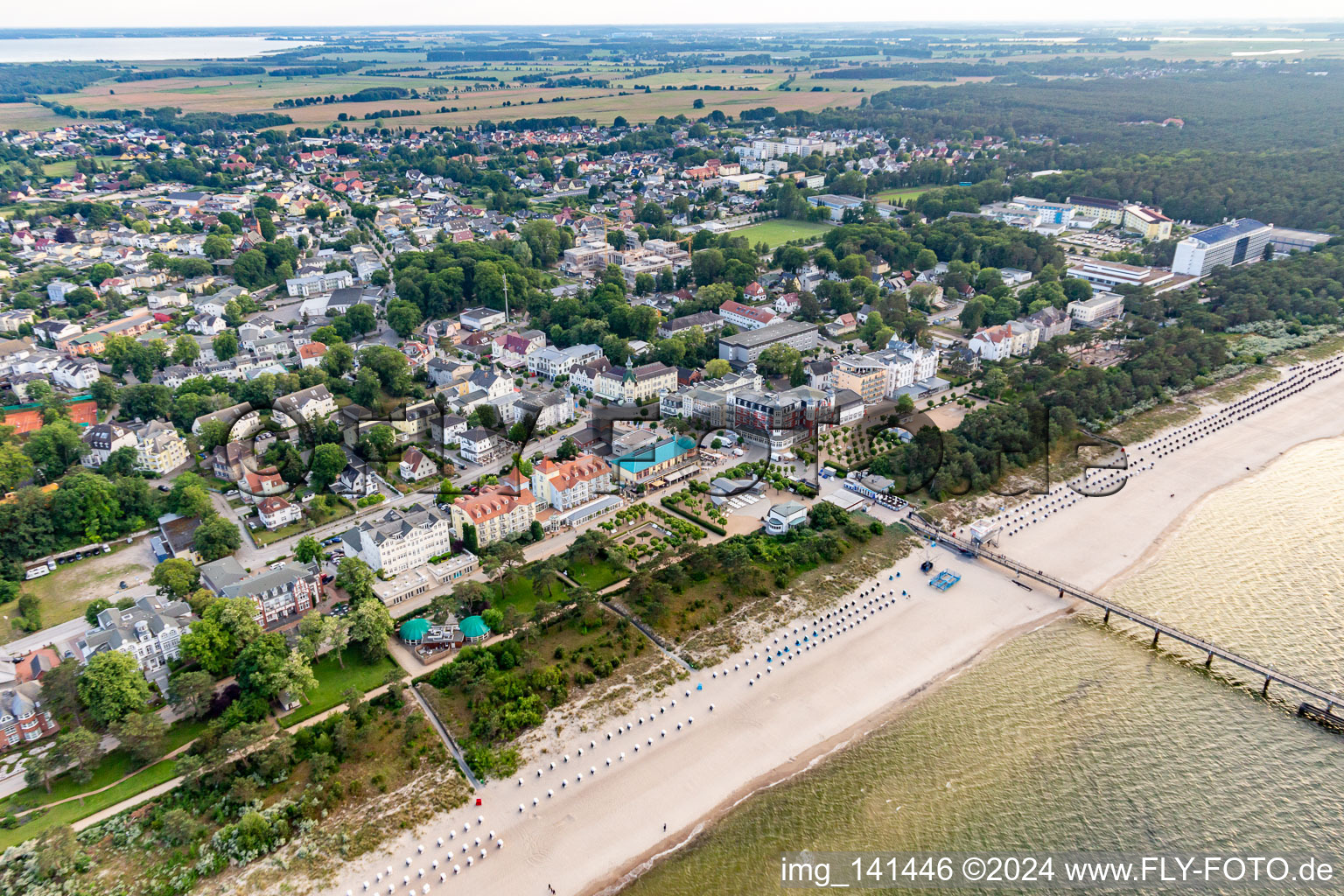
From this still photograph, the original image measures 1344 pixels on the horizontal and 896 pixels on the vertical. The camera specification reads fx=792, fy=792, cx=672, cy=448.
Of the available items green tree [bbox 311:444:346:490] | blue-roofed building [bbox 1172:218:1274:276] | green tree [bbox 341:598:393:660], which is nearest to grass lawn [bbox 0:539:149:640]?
green tree [bbox 311:444:346:490]

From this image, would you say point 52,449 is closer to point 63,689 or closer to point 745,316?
point 63,689

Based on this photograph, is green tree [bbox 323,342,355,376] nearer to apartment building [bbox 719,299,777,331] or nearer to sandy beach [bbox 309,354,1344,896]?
apartment building [bbox 719,299,777,331]

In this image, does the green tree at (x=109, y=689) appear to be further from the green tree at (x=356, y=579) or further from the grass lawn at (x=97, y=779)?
the green tree at (x=356, y=579)

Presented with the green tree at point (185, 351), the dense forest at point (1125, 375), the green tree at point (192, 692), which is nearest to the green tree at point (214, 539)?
the green tree at point (192, 692)

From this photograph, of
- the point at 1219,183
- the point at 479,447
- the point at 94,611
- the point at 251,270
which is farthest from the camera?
the point at 1219,183

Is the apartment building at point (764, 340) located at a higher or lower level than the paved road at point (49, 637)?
higher

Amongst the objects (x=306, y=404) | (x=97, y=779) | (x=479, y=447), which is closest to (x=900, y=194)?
(x=479, y=447)
